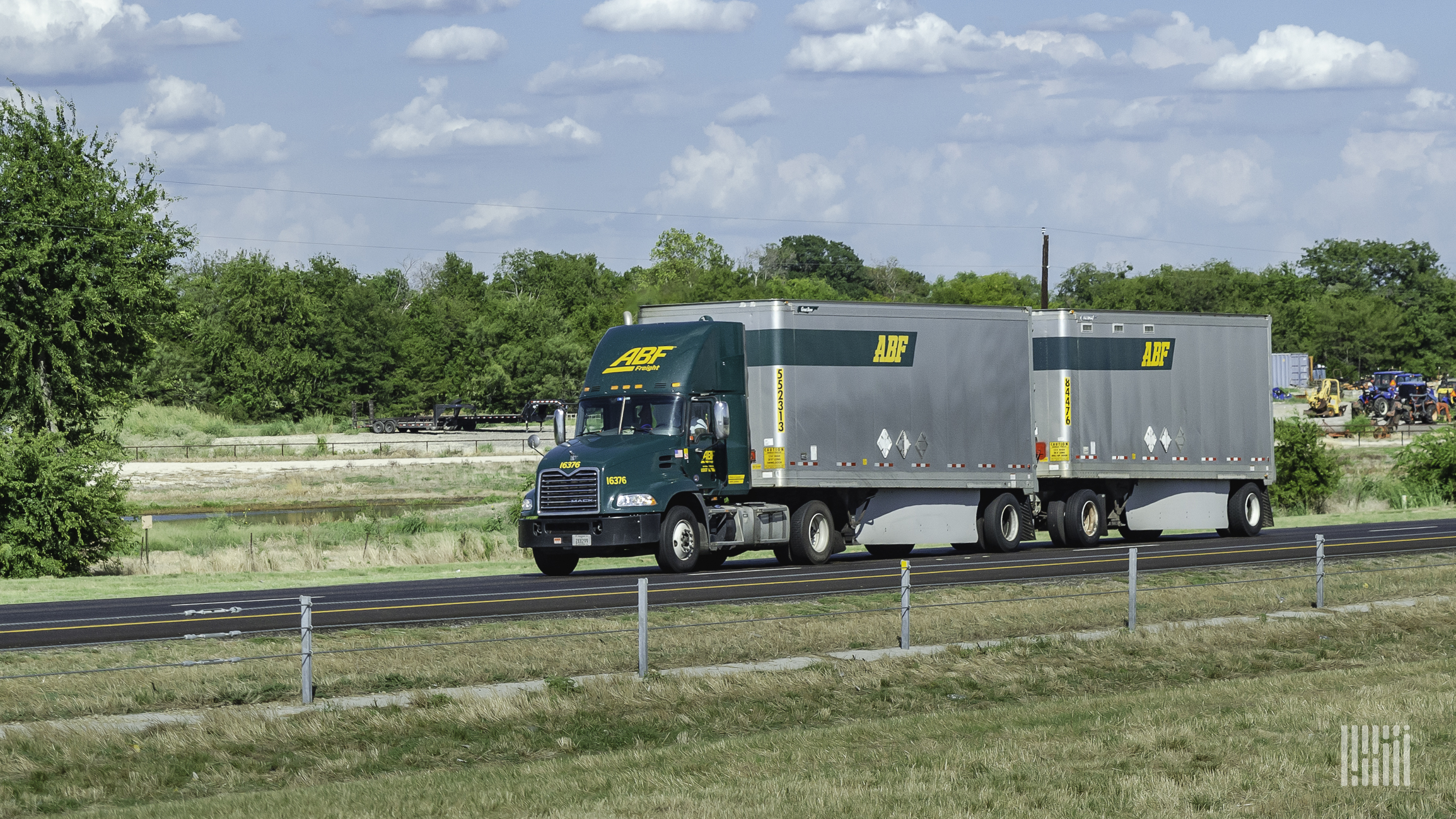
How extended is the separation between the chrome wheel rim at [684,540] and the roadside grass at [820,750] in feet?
33.4

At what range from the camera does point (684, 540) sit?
26.6 m

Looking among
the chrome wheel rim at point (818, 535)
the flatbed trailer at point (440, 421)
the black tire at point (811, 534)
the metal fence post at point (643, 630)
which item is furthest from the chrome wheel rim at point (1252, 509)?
the flatbed trailer at point (440, 421)

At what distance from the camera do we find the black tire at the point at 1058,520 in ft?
108

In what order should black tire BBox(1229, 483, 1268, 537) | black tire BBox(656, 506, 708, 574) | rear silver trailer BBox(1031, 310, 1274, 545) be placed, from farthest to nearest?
black tire BBox(1229, 483, 1268, 537)
rear silver trailer BBox(1031, 310, 1274, 545)
black tire BBox(656, 506, 708, 574)

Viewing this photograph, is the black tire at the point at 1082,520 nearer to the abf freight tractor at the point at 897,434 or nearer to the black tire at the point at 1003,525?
the abf freight tractor at the point at 897,434

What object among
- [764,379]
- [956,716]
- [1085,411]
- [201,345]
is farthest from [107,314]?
[201,345]

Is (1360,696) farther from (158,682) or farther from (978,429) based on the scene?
(978,429)

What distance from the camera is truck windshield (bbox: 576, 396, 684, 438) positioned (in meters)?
26.5

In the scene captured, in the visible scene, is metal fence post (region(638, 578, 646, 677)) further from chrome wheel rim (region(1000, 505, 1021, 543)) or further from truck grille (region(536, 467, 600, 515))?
chrome wheel rim (region(1000, 505, 1021, 543))

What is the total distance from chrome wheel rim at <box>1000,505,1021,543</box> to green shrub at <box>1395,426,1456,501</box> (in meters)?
27.0

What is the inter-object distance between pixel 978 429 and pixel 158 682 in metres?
18.9

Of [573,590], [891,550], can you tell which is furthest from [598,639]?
[891,550]

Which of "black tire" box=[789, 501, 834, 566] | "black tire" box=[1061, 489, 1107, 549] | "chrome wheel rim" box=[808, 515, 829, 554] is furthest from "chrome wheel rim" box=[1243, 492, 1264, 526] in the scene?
"chrome wheel rim" box=[808, 515, 829, 554]

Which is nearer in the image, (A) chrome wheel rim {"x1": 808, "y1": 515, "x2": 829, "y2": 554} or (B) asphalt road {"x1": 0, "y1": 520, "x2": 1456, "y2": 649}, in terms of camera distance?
(B) asphalt road {"x1": 0, "y1": 520, "x2": 1456, "y2": 649}
